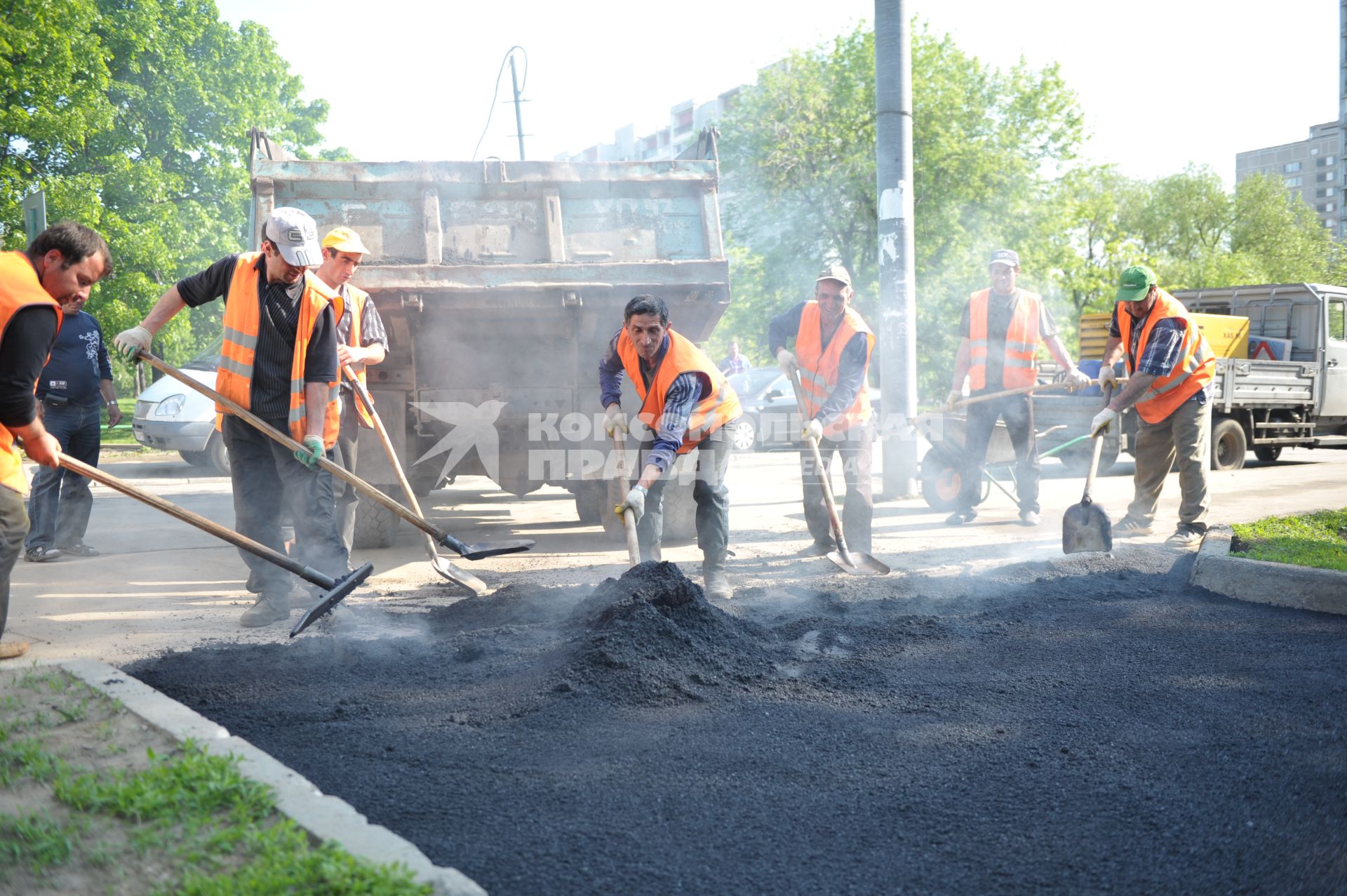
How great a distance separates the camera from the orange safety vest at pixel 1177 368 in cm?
Result: 659

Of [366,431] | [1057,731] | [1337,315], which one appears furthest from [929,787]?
[1337,315]

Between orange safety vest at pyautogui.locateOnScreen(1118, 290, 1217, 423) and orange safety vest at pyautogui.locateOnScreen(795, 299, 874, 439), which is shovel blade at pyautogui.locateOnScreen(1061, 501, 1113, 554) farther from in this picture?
orange safety vest at pyautogui.locateOnScreen(795, 299, 874, 439)

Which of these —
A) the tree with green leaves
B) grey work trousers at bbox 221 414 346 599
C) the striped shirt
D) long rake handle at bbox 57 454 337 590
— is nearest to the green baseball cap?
the striped shirt

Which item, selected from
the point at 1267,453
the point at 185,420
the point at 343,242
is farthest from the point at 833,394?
the point at 1267,453

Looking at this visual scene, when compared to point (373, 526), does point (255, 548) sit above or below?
above

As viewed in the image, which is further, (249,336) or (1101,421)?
(1101,421)

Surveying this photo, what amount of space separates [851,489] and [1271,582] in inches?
90.0

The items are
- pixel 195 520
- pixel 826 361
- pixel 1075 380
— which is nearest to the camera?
pixel 195 520

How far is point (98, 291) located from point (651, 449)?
1471 cm

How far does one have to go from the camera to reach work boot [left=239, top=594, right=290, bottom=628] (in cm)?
463

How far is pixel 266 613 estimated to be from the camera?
466 cm

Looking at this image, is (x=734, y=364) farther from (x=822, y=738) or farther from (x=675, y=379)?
(x=822, y=738)

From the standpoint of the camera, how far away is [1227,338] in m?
12.5

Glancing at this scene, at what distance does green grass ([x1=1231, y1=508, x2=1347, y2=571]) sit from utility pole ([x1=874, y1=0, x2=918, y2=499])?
307 centimetres
